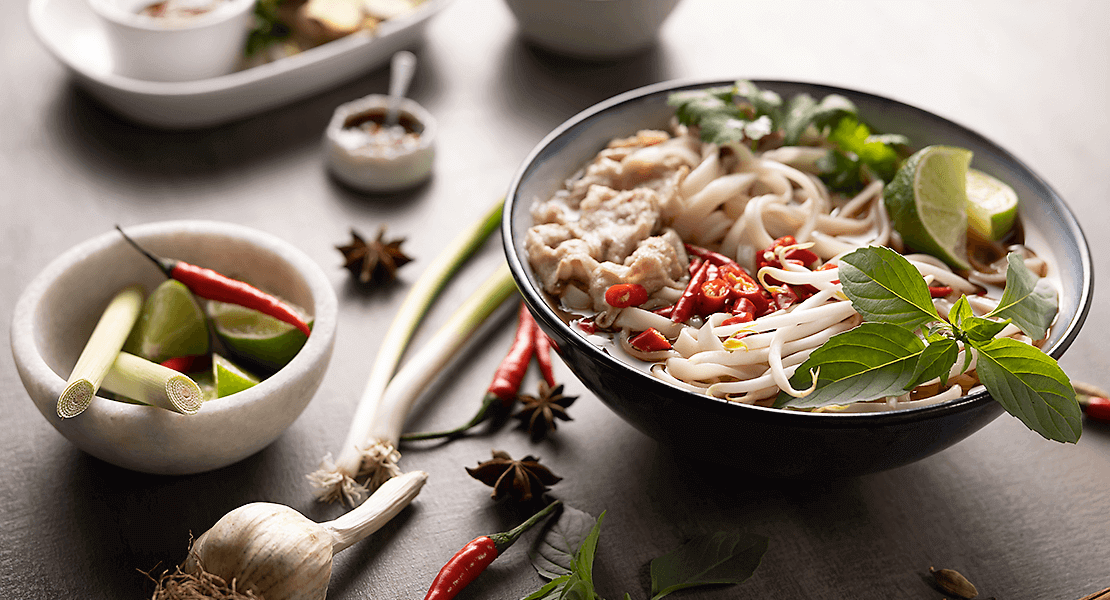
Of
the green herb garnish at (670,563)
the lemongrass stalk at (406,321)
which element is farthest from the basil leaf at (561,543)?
the lemongrass stalk at (406,321)

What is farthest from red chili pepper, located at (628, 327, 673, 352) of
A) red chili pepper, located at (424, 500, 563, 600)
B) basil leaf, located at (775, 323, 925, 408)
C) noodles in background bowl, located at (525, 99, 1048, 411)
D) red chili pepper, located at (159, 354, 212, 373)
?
red chili pepper, located at (159, 354, 212, 373)

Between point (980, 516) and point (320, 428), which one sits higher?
point (980, 516)

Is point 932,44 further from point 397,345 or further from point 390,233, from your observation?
point 397,345

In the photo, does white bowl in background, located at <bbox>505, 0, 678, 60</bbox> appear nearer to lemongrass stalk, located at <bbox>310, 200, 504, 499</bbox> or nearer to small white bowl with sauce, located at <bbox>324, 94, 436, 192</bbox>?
small white bowl with sauce, located at <bbox>324, 94, 436, 192</bbox>

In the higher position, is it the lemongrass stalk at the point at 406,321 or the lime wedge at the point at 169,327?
the lime wedge at the point at 169,327

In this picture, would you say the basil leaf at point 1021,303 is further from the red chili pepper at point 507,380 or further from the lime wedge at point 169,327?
the lime wedge at point 169,327

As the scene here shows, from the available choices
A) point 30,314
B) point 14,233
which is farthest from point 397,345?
point 14,233
